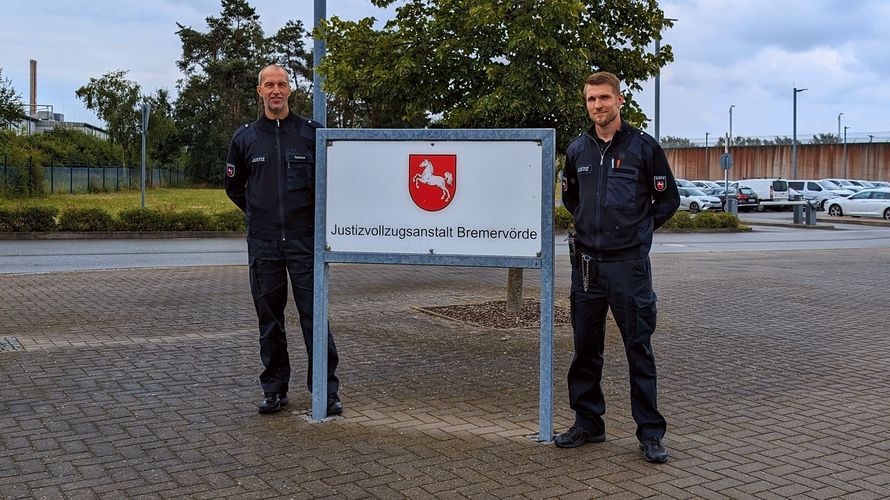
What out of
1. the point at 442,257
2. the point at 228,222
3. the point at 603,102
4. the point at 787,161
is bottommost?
the point at 228,222

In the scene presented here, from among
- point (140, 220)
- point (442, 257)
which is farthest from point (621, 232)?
point (140, 220)

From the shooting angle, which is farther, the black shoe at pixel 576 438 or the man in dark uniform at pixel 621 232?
the black shoe at pixel 576 438

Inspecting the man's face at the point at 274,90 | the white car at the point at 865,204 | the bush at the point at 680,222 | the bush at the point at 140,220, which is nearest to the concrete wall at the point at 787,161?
the white car at the point at 865,204

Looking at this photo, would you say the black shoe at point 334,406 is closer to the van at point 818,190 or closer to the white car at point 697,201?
the white car at point 697,201

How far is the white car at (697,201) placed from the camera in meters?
43.6

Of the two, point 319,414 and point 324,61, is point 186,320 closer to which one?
point 324,61

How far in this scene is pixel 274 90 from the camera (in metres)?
5.56

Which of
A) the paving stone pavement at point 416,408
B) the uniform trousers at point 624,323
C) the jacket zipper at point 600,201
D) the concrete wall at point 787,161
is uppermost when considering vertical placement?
the concrete wall at point 787,161

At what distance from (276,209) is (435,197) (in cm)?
94

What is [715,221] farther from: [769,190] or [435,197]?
[435,197]

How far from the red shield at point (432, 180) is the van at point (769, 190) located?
44.7 m

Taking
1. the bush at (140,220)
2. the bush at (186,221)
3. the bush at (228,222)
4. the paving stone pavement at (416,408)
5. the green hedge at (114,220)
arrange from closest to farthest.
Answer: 1. the paving stone pavement at (416,408)
2. the green hedge at (114,220)
3. the bush at (140,220)
4. the bush at (186,221)
5. the bush at (228,222)

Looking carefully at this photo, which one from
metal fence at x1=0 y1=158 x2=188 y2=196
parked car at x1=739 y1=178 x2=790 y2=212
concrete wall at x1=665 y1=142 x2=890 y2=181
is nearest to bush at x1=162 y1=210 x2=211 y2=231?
metal fence at x1=0 y1=158 x2=188 y2=196

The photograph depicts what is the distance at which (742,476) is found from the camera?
14.9 ft
